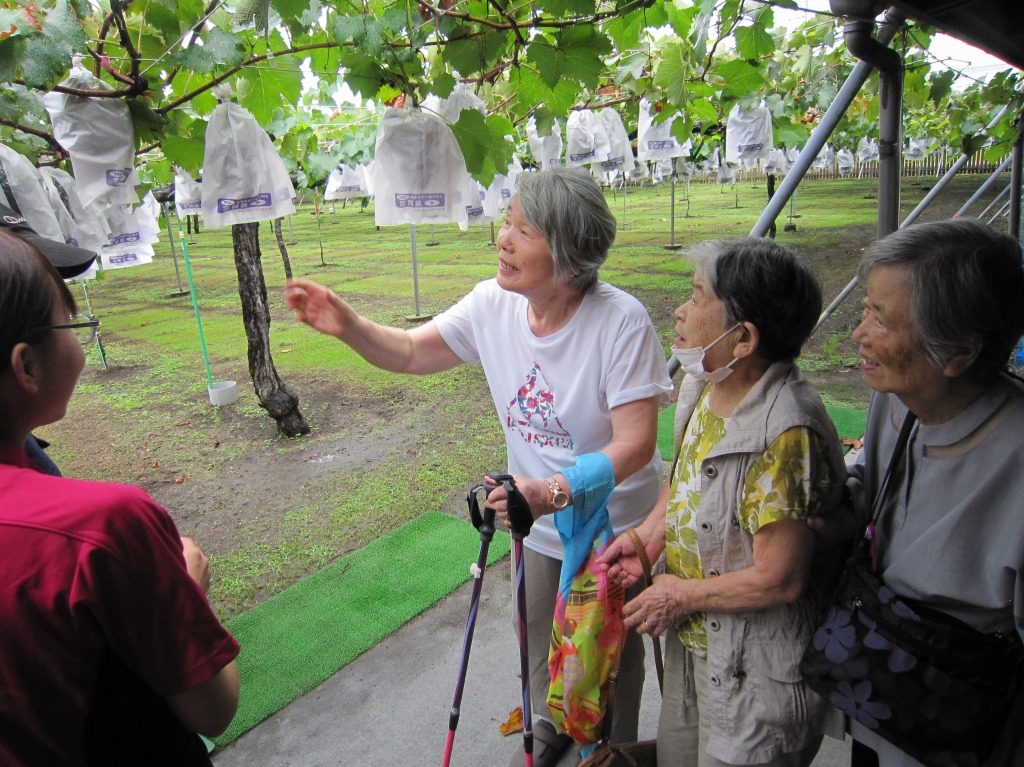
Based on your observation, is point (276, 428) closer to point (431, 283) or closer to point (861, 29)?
point (861, 29)

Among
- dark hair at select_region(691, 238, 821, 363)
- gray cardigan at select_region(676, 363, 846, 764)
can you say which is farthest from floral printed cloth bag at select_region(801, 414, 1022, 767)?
dark hair at select_region(691, 238, 821, 363)

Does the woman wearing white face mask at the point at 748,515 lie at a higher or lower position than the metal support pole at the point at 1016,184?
lower

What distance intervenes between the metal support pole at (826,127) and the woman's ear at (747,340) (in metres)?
0.57

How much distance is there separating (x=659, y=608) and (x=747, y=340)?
0.68 metres

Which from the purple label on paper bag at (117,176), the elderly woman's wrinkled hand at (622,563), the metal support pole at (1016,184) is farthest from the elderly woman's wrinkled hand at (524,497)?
the metal support pole at (1016,184)

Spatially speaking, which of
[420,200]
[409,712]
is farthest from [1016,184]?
[409,712]

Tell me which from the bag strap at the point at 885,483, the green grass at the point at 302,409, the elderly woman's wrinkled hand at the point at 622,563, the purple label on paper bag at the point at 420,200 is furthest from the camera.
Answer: the green grass at the point at 302,409

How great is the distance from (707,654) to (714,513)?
34 cm

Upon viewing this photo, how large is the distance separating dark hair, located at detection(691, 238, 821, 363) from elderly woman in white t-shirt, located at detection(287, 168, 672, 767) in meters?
0.39

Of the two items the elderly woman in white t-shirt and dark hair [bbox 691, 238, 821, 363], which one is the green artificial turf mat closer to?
the elderly woman in white t-shirt

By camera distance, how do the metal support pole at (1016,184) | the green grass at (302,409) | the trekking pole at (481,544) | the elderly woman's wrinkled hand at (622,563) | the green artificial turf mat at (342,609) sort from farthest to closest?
1. the metal support pole at (1016,184)
2. the green grass at (302,409)
3. the green artificial turf mat at (342,609)
4. the elderly woman's wrinkled hand at (622,563)
5. the trekking pole at (481,544)

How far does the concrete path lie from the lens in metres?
2.71

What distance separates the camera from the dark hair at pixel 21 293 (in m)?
0.99

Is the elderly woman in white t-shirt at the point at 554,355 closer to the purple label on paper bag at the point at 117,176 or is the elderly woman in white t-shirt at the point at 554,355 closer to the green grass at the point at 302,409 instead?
the purple label on paper bag at the point at 117,176
